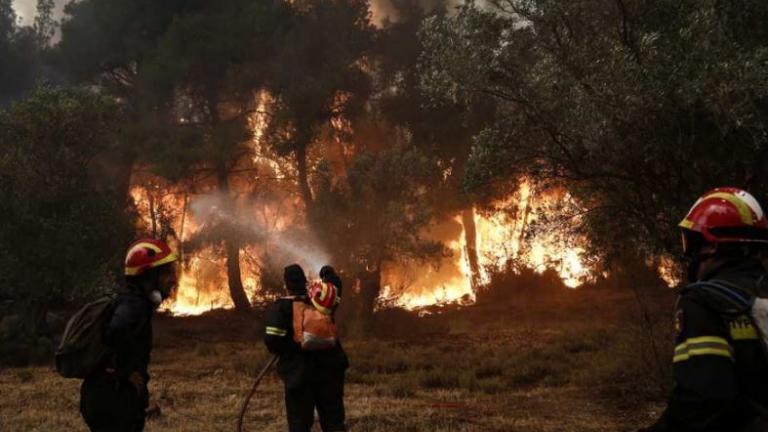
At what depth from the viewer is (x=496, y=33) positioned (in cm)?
1193

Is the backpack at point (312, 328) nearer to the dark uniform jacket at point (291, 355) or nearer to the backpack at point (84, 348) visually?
the dark uniform jacket at point (291, 355)

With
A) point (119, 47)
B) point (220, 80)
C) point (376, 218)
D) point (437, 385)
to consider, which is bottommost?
point (437, 385)

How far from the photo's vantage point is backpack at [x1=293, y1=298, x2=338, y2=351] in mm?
6035

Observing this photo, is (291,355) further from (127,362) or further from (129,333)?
(129,333)

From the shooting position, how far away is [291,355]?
20.2 feet

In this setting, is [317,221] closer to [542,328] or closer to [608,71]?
[542,328]

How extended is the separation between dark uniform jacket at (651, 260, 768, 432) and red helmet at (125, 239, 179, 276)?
127 inches

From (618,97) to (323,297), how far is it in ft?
18.5

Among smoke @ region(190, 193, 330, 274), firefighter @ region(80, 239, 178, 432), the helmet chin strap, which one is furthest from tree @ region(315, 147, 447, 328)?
the helmet chin strap

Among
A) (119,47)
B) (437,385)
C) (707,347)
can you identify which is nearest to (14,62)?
(119,47)

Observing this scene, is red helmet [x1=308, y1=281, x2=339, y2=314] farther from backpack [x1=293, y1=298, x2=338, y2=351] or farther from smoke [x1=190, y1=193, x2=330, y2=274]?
smoke [x1=190, y1=193, x2=330, y2=274]

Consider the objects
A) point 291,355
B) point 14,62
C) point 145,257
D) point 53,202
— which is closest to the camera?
point 145,257

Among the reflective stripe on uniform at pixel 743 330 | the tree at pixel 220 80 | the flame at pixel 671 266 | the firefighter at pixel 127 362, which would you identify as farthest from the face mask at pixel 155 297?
the tree at pixel 220 80

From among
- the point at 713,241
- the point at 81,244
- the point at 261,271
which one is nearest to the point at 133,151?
the point at 261,271
